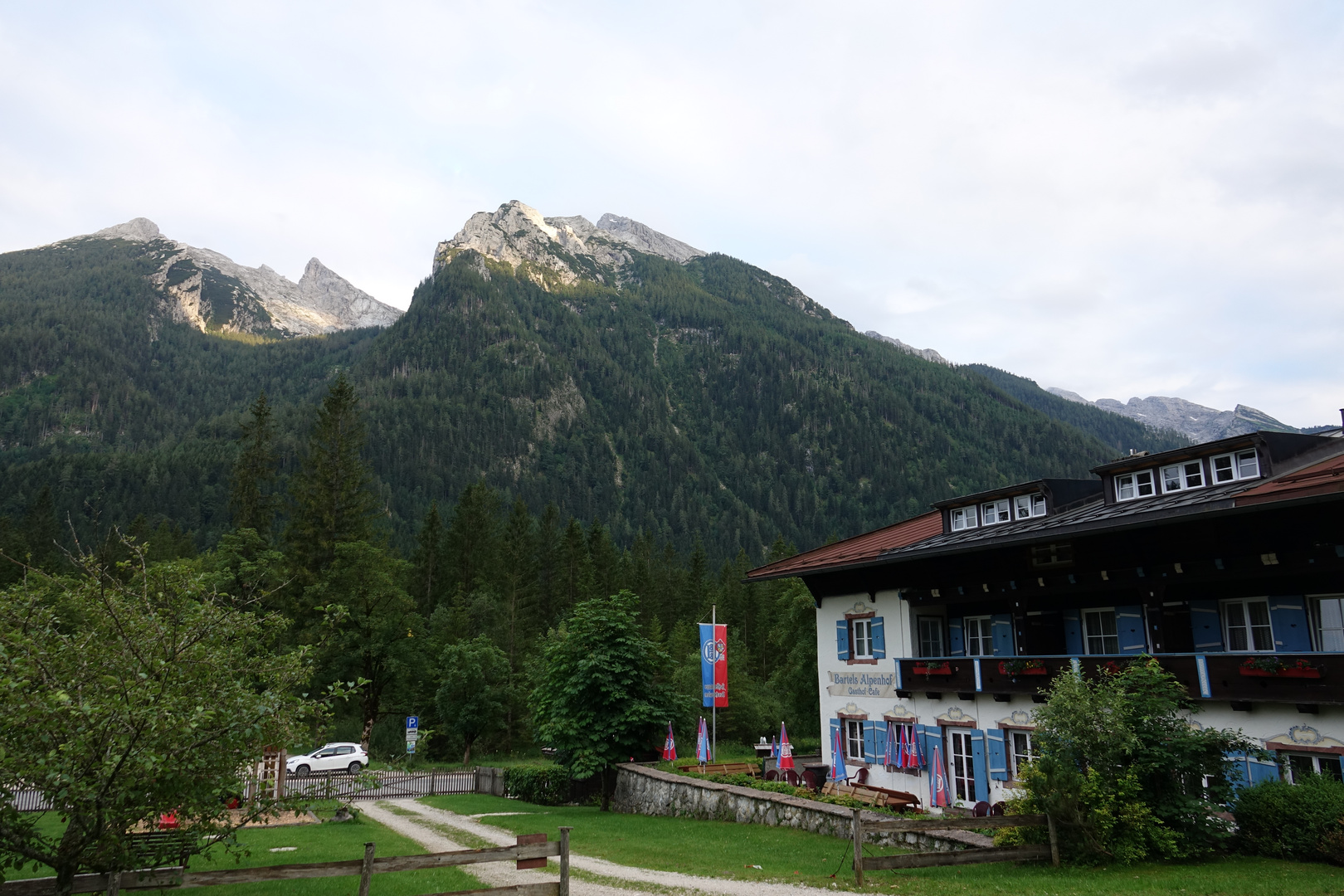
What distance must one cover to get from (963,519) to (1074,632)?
6.32 m

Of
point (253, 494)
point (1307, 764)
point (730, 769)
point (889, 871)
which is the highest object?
point (253, 494)

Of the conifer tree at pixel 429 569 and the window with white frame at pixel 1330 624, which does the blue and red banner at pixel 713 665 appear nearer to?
the window with white frame at pixel 1330 624

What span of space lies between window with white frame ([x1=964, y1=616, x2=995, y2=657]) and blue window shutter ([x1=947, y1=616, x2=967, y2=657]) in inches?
8.1

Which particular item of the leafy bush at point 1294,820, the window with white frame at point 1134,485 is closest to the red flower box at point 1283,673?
the leafy bush at point 1294,820

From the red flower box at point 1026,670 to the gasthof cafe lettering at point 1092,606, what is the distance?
52 mm

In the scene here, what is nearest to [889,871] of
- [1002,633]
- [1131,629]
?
[1131,629]

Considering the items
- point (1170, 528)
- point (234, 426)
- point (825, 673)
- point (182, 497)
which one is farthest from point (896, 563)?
point (234, 426)

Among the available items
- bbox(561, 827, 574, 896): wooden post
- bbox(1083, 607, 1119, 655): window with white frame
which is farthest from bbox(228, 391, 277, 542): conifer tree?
bbox(561, 827, 574, 896): wooden post

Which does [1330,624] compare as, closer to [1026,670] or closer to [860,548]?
[1026,670]

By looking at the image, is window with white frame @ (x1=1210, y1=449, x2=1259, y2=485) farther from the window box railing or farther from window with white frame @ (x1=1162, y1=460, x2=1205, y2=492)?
the window box railing

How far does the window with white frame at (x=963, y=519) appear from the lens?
30547 millimetres

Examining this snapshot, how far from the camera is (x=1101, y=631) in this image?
24.9m

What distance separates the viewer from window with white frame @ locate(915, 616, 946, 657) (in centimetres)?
2989

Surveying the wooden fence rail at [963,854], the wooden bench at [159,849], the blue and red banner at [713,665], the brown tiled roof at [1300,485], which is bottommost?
the wooden fence rail at [963,854]
